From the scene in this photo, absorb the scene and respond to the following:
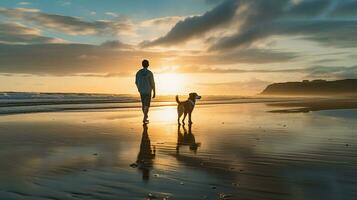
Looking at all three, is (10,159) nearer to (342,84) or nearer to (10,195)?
(10,195)

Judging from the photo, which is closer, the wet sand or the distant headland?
the wet sand

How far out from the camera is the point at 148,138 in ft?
37.0

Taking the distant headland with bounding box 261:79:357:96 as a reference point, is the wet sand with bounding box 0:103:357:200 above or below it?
below

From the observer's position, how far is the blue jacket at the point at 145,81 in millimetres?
16547

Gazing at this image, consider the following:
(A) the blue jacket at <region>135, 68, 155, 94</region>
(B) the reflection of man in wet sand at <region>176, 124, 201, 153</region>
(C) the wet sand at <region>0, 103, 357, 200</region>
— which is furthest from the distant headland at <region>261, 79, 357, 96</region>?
(C) the wet sand at <region>0, 103, 357, 200</region>

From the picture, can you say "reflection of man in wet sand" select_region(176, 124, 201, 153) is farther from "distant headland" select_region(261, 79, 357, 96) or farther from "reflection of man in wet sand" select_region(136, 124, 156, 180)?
"distant headland" select_region(261, 79, 357, 96)

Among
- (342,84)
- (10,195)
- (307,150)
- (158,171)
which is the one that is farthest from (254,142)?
(342,84)

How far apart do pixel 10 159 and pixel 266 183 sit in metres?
4.80

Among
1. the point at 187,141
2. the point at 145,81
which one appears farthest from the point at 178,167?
the point at 145,81

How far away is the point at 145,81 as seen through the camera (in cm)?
1655

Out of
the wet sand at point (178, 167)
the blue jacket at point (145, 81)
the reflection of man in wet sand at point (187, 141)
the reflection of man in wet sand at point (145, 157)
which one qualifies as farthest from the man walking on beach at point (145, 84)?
the reflection of man in wet sand at point (145, 157)

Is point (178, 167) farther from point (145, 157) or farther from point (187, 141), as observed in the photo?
point (187, 141)

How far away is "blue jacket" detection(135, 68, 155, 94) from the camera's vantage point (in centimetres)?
1655

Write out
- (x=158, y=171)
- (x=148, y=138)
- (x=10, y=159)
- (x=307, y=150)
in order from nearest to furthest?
(x=158, y=171), (x=10, y=159), (x=307, y=150), (x=148, y=138)
